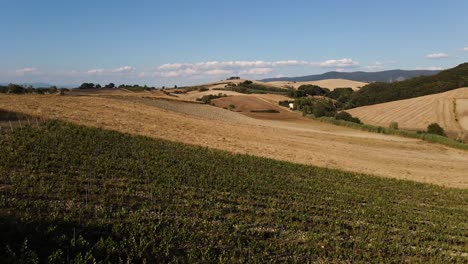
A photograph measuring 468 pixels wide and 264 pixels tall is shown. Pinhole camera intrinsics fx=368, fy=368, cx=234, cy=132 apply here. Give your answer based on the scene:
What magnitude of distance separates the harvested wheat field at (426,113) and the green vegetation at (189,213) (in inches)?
2205

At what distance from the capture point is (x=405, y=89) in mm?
156500

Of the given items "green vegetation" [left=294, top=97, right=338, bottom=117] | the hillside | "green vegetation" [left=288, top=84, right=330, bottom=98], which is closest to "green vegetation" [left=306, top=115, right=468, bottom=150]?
"green vegetation" [left=294, top=97, right=338, bottom=117]

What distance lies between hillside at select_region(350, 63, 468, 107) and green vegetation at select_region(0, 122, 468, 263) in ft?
383

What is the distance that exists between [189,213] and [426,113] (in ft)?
276

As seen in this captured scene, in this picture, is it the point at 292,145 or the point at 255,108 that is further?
the point at 255,108

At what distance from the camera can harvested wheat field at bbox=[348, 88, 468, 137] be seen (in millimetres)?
75438

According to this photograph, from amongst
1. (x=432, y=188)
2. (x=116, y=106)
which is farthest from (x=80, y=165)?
(x=116, y=106)

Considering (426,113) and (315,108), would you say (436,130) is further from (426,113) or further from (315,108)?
(315,108)

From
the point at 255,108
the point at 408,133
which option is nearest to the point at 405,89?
the point at 255,108

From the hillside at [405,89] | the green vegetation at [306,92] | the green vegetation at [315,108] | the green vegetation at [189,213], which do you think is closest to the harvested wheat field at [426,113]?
the green vegetation at [315,108]

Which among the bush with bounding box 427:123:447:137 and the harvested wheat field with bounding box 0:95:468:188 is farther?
the bush with bounding box 427:123:447:137

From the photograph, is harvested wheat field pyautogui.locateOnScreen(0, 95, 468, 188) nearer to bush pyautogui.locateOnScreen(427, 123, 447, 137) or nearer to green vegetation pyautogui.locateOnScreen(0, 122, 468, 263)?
green vegetation pyautogui.locateOnScreen(0, 122, 468, 263)

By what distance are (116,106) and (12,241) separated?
45.3 meters

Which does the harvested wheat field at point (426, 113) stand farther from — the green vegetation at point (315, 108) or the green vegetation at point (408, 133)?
the green vegetation at point (315, 108)
